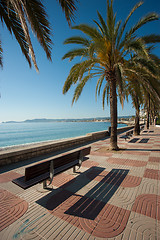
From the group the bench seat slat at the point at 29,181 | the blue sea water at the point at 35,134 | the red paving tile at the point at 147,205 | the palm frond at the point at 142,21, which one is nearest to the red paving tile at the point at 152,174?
the red paving tile at the point at 147,205

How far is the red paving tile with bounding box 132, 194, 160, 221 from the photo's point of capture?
244 centimetres

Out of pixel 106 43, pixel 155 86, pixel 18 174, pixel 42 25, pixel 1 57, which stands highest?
pixel 106 43

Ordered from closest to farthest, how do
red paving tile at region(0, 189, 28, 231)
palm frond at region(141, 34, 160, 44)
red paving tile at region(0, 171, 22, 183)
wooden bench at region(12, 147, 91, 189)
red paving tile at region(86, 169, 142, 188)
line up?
red paving tile at region(0, 189, 28, 231) < wooden bench at region(12, 147, 91, 189) < red paving tile at region(86, 169, 142, 188) < red paving tile at region(0, 171, 22, 183) < palm frond at region(141, 34, 160, 44)

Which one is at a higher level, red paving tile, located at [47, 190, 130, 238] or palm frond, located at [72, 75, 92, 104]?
palm frond, located at [72, 75, 92, 104]

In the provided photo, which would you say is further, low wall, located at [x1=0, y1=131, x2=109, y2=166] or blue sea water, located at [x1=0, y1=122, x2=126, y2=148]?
blue sea water, located at [x1=0, y1=122, x2=126, y2=148]

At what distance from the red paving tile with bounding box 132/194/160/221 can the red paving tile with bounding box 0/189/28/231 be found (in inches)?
93.3

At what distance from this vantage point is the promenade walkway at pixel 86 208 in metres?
2.05

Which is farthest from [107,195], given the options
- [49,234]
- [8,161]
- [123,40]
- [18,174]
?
[123,40]

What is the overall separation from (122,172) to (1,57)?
246 inches

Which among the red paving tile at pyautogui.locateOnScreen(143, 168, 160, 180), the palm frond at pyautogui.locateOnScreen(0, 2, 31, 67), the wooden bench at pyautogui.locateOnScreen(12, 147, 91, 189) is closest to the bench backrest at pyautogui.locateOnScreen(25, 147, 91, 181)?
the wooden bench at pyautogui.locateOnScreen(12, 147, 91, 189)

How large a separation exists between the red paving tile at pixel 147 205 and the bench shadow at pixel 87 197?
598mm

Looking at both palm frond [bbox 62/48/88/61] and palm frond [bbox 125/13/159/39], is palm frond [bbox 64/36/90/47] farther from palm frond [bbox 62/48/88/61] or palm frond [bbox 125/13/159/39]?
palm frond [bbox 125/13/159/39]

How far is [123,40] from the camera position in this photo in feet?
22.9

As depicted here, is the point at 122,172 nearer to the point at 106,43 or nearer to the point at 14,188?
the point at 14,188
